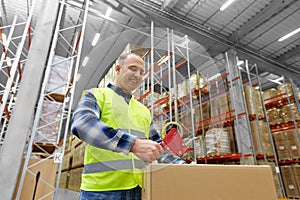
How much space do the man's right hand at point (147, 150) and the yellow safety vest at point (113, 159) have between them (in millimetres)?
72

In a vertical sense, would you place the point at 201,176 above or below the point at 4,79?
below

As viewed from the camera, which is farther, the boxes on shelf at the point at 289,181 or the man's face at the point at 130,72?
the boxes on shelf at the point at 289,181

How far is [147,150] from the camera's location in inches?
22.9

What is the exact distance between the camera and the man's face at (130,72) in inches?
32.7

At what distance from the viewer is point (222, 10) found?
551cm

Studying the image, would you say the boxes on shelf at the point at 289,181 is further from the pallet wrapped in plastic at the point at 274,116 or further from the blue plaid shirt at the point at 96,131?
the blue plaid shirt at the point at 96,131

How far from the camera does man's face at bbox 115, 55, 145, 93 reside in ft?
2.73

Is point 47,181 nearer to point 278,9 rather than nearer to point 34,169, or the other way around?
point 34,169

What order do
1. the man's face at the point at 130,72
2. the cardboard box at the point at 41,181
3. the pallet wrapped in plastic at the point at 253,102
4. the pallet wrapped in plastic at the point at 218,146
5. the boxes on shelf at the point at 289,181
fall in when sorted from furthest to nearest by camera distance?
the pallet wrapped in plastic at the point at 253,102 → the boxes on shelf at the point at 289,181 → the pallet wrapped in plastic at the point at 218,146 → the cardboard box at the point at 41,181 → the man's face at the point at 130,72

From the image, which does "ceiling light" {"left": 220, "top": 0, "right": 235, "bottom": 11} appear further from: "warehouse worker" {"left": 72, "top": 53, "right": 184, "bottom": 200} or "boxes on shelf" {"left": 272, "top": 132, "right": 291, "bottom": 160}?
"warehouse worker" {"left": 72, "top": 53, "right": 184, "bottom": 200}

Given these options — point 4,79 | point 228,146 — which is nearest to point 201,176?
point 228,146

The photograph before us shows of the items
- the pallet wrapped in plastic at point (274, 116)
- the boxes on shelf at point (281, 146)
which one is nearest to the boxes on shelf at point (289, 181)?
the boxes on shelf at point (281, 146)

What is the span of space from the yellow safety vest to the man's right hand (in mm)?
72

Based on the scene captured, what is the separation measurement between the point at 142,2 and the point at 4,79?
9.09 m
